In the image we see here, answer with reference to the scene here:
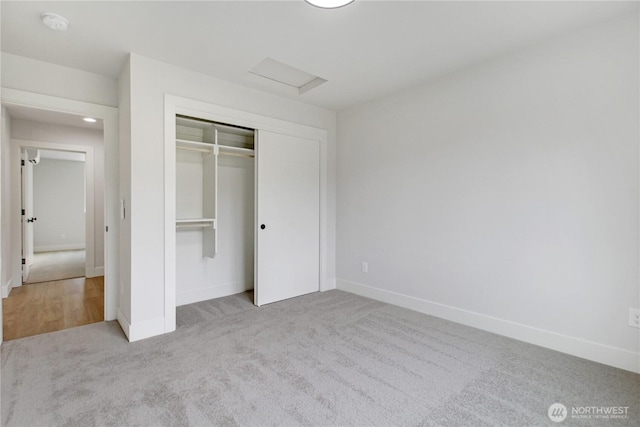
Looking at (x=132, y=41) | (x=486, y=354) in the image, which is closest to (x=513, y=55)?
Result: (x=486, y=354)

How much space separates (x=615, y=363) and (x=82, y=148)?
22.3 ft

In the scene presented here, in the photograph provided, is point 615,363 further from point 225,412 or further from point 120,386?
point 120,386

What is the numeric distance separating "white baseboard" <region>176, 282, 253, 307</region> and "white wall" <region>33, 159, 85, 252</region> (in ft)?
22.7

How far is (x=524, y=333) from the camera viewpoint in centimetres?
266

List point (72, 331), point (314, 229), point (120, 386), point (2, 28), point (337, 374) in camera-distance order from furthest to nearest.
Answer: point (314, 229) < point (72, 331) < point (2, 28) < point (337, 374) < point (120, 386)

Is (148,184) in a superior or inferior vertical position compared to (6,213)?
superior

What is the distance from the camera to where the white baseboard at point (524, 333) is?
2222 mm

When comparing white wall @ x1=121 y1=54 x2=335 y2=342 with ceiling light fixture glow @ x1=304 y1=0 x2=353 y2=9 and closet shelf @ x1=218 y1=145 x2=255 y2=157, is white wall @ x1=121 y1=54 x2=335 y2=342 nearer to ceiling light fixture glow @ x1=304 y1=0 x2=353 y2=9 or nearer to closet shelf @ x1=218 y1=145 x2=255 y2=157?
closet shelf @ x1=218 y1=145 x2=255 y2=157

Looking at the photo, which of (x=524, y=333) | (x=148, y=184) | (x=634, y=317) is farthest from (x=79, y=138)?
(x=634, y=317)

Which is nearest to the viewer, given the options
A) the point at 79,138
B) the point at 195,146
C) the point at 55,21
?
the point at 55,21

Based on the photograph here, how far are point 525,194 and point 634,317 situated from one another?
111cm

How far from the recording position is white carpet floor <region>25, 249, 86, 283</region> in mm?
5102

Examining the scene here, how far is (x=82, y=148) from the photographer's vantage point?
4.89 metres

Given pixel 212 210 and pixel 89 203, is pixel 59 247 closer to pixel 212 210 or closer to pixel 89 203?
pixel 89 203
